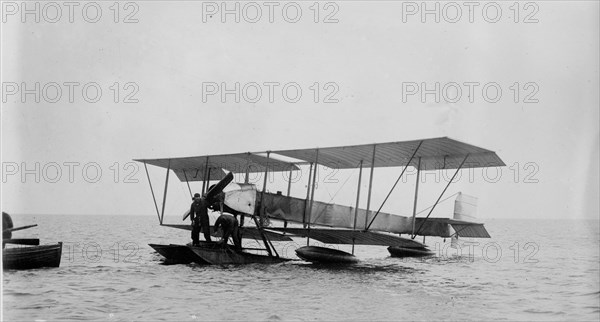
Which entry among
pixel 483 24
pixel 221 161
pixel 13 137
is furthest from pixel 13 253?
pixel 483 24

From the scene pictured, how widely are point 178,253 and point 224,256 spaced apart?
1.57 meters

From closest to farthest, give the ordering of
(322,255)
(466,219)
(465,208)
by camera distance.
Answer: (322,255), (466,219), (465,208)

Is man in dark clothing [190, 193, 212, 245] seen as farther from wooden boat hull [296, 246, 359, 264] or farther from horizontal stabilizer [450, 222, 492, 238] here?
horizontal stabilizer [450, 222, 492, 238]

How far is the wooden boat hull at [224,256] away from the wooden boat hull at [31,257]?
3695 millimetres

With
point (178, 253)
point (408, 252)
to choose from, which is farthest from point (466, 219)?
point (178, 253)

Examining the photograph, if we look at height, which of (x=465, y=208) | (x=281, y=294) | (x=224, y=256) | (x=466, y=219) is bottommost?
(x=281, y=294)

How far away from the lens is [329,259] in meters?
18.6

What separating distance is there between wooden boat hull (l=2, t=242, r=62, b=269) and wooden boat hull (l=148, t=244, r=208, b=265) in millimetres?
2711

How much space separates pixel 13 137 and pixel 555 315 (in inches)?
462

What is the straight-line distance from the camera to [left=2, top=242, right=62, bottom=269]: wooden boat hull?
14.0 m

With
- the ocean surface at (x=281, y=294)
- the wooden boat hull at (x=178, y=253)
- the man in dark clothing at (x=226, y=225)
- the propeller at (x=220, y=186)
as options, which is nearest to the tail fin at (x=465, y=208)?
the ocean surface at (x=281, y=294)

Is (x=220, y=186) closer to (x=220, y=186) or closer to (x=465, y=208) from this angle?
(x=220, y=186)

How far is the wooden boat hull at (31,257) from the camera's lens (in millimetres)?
14031

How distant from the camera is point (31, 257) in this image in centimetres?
1459
